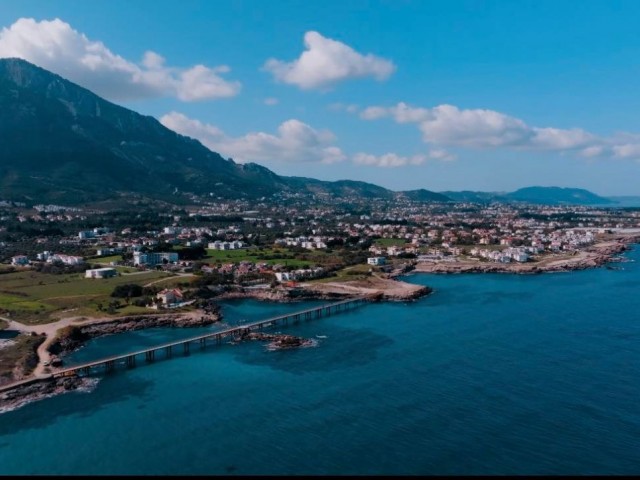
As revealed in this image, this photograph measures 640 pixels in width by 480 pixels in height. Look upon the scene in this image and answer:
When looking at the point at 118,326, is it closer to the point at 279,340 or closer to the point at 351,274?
the point at 279,340

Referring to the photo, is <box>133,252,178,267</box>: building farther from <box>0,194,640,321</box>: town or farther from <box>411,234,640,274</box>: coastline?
<box>411,234,640,274</box>: coastline

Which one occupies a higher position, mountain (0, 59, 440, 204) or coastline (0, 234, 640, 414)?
mountain (0, 59, 440, 204)

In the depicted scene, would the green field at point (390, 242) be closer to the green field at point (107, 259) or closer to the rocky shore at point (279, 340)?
the green field at point (107, 259)

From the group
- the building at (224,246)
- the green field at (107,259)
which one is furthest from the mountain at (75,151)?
the green field at (107,259)

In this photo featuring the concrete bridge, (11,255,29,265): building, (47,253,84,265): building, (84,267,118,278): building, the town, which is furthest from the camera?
(11,255,29,265): building

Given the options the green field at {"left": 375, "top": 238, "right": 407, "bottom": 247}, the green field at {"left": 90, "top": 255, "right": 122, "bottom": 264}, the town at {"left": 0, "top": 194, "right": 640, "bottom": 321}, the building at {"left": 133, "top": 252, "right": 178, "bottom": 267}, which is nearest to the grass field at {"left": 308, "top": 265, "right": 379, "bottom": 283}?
the town at {"left": 0, "top": 194, "right": 640, "bottom": 321}

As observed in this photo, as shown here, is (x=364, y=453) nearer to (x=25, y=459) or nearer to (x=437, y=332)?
(x=25, y=459)
